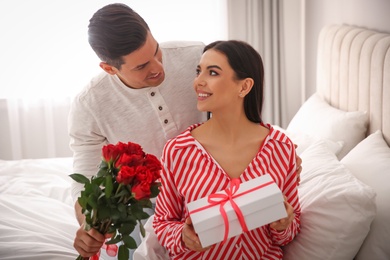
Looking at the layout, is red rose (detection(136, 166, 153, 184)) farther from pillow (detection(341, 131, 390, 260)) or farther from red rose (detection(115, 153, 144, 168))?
pillow (detection(341, 131, 390, 260))

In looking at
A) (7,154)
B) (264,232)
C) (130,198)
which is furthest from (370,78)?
(7,154)

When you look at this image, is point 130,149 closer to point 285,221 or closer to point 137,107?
point 285,221

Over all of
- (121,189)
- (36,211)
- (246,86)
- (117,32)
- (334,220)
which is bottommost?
(36,211)

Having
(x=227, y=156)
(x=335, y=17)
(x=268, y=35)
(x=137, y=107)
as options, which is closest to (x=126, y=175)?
(x=227, y=156)

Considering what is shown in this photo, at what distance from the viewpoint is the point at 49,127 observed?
4113mm

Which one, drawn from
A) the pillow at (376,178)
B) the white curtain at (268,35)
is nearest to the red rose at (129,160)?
the pillow at (376,178)

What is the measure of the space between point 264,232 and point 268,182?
0.90 ft

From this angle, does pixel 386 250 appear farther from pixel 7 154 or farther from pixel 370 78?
pixel 7 154

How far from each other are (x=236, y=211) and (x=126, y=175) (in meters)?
0.32

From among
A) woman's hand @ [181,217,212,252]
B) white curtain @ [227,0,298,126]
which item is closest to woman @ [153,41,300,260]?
woman's hand @ [181,217,212,252]

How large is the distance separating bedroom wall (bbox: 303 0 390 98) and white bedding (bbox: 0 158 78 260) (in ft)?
5.49

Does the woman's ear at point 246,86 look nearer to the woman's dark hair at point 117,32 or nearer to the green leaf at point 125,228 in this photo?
the woman's dark hair at point 117,32

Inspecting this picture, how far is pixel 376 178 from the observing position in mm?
1931

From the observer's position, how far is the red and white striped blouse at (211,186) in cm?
169
